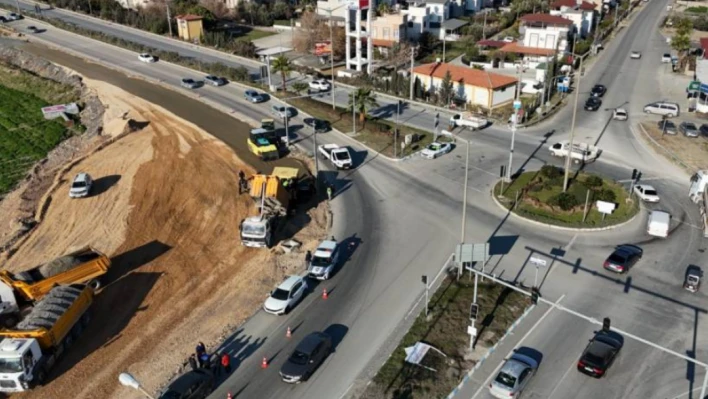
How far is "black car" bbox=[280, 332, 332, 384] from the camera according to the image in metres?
29.3

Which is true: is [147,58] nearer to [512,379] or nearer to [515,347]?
[515,347]

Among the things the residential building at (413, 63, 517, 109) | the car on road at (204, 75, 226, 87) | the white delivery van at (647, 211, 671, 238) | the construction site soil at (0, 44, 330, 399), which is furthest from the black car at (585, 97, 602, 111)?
the car on road at (204, 75, 226, 87)

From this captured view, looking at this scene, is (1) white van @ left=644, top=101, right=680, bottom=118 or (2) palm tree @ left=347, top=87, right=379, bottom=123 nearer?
(2) palm tree @ left=347, top=87, right=379, bottom=123

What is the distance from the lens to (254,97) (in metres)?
75.6

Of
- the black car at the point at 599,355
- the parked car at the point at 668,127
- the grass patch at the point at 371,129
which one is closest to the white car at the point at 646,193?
the parked car at the point at 668,127

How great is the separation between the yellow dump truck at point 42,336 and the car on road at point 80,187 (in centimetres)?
1741

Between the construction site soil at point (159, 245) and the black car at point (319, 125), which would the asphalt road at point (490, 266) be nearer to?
the black car at point (319, 125)

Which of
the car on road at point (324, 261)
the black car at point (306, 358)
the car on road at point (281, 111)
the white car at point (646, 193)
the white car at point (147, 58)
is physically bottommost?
the black car at point (306, 358)

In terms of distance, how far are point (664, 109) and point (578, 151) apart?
793 inches

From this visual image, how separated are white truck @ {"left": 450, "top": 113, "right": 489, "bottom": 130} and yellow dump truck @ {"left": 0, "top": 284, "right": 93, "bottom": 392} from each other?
44023mm

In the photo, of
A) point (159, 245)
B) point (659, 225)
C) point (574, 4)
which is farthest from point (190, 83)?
point (574, 4)

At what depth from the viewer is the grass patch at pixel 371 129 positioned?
6066 cm

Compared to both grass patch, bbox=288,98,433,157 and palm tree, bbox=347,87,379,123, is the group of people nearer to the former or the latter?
grass patch, bbox=288,98,433,157

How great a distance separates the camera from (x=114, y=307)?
36.3 metres
